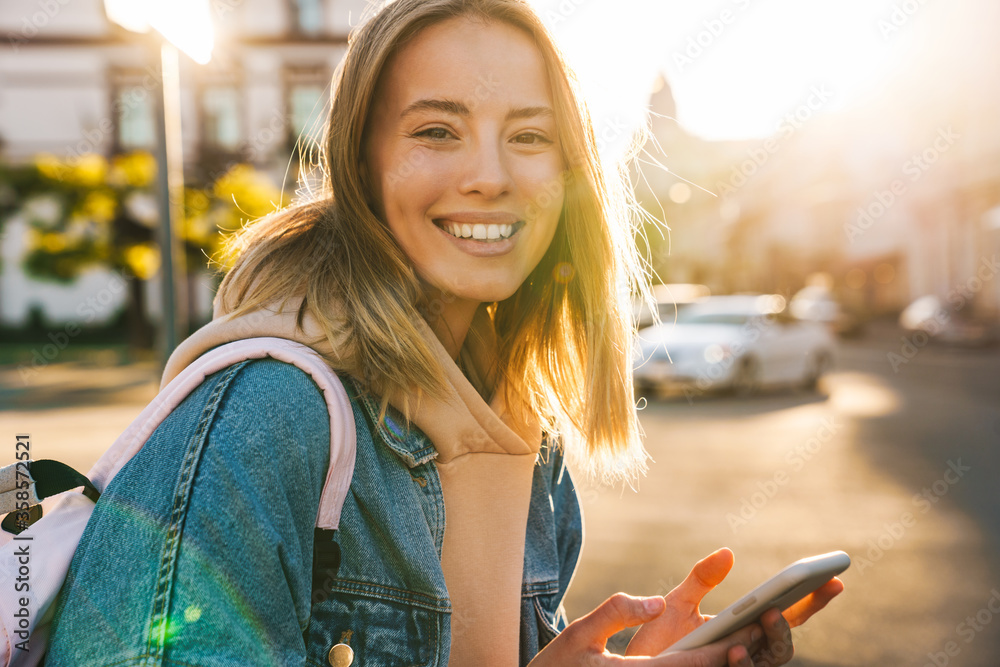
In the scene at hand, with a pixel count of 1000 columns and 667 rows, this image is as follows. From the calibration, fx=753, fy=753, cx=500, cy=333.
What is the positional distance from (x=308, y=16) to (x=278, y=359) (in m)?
27.3

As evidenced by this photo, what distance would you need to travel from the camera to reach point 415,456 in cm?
133

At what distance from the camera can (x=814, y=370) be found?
13.7 m

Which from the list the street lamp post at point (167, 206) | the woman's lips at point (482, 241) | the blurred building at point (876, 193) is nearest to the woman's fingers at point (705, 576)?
the woman's lips at point (482, 241)

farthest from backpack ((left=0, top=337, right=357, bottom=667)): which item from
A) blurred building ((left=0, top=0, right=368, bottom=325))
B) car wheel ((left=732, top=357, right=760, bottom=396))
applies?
blurred building ((left=0, top=0, right=368, bottom=325))

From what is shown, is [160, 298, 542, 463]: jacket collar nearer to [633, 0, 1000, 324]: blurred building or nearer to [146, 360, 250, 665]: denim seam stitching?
[146, 360, 250, 665]: denim seam stitching

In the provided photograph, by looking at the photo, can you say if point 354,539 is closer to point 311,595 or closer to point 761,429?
point 311,595

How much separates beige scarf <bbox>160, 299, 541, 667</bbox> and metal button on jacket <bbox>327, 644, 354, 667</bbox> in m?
0.26

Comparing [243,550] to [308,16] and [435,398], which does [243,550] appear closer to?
[435,398]

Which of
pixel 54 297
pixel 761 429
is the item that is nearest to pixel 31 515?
pixel 761 429

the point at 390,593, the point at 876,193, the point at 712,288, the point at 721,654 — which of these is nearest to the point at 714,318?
the point at 721,654

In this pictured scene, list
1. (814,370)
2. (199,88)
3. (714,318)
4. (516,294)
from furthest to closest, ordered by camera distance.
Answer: (199,88)
(814,370)
(714,318)
(516,294)

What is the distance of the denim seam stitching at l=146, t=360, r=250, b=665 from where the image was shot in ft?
2.90

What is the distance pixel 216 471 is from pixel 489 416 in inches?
25.4

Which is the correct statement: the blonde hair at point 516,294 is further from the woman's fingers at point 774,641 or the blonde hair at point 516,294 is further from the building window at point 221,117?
the building window at point 221,117
